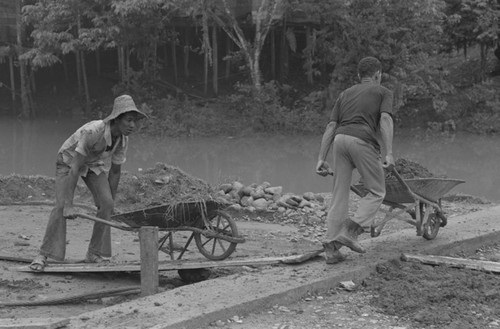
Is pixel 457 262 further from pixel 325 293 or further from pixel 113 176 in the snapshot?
pixel 113 176

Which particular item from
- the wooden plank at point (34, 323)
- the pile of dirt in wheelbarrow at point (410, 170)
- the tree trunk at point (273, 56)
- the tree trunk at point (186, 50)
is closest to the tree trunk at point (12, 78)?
the tree trunk at point (186, 50)

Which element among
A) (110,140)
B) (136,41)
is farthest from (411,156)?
(110,140)

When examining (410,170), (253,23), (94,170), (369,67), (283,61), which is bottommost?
(410,170)

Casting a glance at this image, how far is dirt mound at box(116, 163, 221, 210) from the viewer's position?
10242 mm

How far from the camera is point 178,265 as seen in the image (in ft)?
18.9

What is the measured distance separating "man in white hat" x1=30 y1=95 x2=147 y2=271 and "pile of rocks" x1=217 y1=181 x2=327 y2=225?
3.66m

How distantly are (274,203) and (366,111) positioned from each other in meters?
4.73

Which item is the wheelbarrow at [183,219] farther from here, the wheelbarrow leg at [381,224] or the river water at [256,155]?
the river water at [256,155]

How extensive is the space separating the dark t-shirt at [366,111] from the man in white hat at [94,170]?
169 cm

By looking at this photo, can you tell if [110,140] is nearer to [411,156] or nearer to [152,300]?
[152,300]

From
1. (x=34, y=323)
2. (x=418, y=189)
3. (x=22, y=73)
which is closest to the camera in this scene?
(x=34, y=323)

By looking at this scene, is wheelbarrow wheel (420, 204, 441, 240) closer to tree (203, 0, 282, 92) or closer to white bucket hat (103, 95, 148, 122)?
white bucket hat (103, 95, 148, 122)

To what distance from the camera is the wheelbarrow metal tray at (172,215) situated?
587cm

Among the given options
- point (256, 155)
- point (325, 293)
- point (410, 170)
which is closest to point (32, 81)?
point (256, 155)
